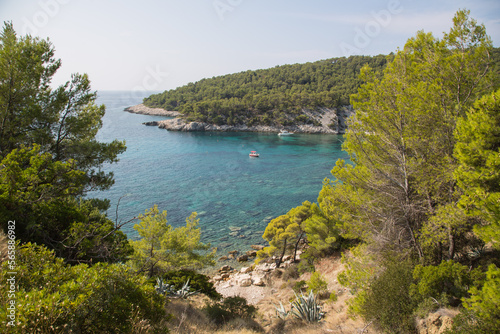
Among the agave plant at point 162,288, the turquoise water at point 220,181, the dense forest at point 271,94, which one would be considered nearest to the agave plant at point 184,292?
the agave plant at point 162,288

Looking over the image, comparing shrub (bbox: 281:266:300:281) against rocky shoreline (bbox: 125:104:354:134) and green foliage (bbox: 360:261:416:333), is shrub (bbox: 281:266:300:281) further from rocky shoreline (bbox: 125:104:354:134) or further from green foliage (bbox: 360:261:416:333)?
rocky shoreline (bbox: 125:104:354:134)

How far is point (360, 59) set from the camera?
113375 mm

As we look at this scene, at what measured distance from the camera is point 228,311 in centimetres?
991

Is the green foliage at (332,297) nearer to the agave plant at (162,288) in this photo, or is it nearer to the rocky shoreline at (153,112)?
the agave plant at (162,288)

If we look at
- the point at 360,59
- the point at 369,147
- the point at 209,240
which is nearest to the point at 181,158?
the point at 209,240

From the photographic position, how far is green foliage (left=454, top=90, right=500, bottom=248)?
17.1ft

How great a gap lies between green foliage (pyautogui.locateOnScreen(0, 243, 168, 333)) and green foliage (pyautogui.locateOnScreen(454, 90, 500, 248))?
6.93 m

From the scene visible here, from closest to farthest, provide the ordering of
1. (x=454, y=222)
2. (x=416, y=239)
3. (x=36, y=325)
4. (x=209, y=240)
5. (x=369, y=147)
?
(x=36, y=325) → (x=454, y=222) → (x=416, y=239) → (x=369, y=147) → (x=209, y=240)

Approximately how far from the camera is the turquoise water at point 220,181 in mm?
26219

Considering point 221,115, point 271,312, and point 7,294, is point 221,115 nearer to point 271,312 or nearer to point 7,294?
point 271,312

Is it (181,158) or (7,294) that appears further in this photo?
(181,158)

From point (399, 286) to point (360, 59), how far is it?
12479 cm

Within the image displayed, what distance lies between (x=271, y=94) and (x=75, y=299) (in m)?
98.3

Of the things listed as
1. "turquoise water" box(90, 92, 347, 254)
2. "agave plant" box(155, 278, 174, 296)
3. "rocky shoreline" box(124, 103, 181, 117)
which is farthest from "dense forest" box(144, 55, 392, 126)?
"agave plant" box(155, 278, 174, 296)
